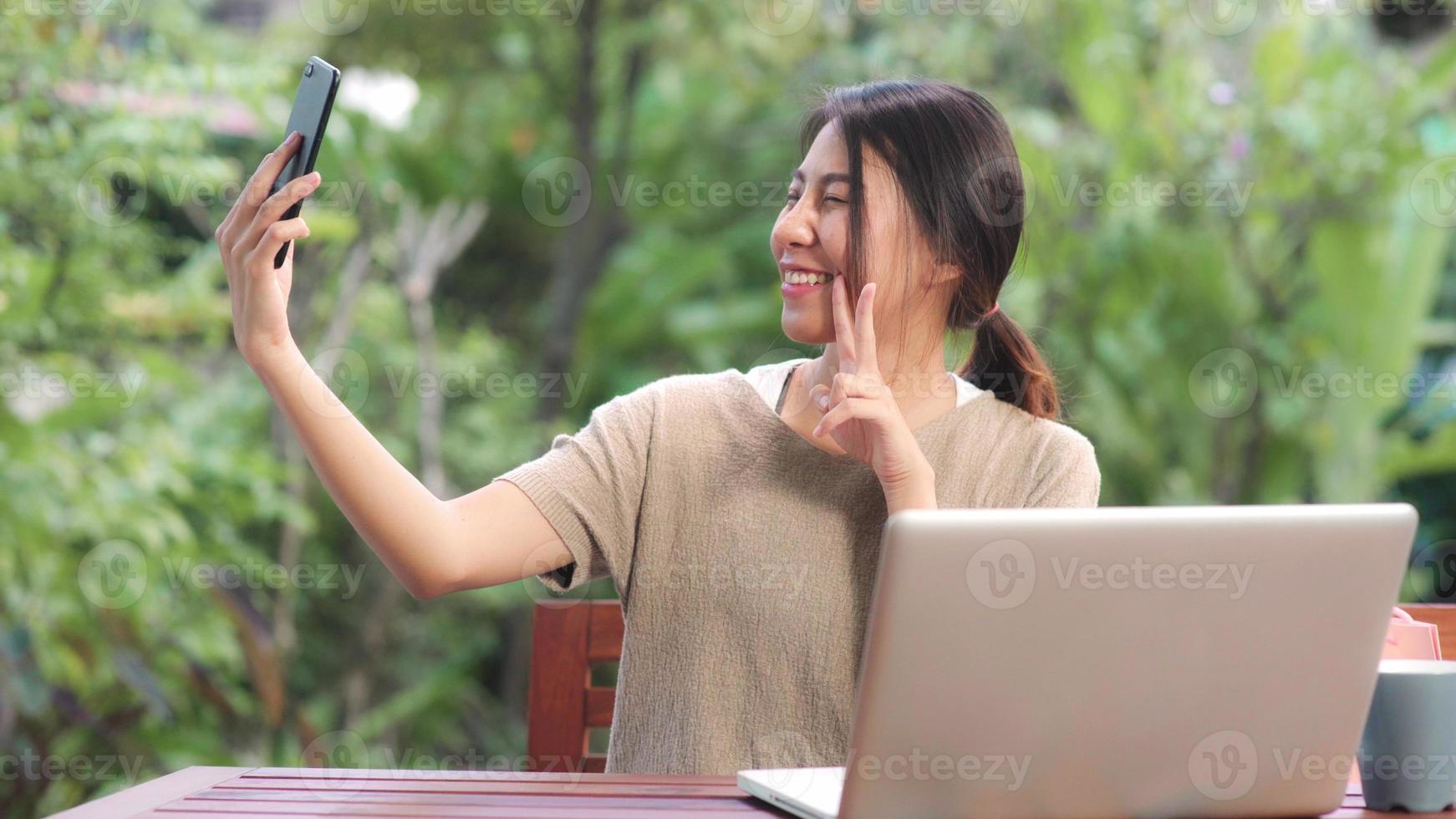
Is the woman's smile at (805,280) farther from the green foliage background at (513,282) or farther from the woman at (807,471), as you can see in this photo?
the green foliage background at (513,282)

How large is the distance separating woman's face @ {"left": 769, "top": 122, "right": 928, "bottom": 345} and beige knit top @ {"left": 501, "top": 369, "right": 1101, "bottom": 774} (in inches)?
4.8

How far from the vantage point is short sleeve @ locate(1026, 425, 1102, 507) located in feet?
4.40

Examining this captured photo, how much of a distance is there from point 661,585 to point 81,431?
187cm

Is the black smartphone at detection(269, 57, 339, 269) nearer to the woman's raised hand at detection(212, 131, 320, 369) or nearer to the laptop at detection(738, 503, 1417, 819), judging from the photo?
the woman's raised hand at detection(212, 131, 320, 369)

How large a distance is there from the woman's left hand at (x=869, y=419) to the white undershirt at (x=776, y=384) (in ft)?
0.59

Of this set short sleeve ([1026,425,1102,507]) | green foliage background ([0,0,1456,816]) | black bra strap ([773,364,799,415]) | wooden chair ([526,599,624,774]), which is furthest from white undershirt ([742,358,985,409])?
green foliage background ([0,0,1456,816])

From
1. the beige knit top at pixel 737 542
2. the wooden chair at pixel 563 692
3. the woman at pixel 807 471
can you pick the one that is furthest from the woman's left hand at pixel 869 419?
the wooden chair at pixel 563 692

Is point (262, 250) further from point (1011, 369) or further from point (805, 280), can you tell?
point (1011, 369)

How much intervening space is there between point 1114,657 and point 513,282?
337cm

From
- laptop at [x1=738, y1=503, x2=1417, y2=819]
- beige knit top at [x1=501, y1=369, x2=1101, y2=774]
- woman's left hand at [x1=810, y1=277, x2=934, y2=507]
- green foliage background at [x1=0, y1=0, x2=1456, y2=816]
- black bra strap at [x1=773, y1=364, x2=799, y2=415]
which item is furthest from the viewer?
green foliage background at [x1=0, y1=0, x2=1456, y2=816]

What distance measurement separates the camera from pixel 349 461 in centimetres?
108

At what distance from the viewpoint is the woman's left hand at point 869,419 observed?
119 cm

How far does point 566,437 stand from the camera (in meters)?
1.35

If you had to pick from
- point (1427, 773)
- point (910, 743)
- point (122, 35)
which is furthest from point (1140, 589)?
point (122, 35)
